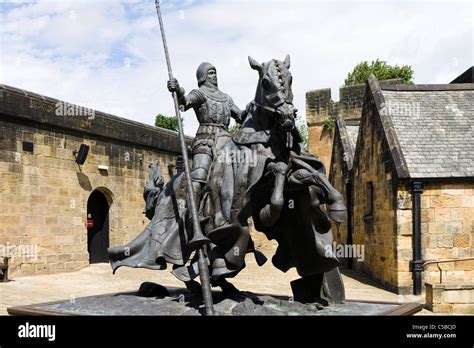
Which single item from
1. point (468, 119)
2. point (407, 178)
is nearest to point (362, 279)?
point (407, 178)

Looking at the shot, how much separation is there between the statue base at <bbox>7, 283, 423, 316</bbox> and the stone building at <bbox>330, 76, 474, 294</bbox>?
23.4 feet

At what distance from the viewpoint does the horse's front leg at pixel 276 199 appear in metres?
5.63

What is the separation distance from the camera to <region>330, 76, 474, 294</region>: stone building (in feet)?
43.7

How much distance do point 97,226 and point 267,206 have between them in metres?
13.6

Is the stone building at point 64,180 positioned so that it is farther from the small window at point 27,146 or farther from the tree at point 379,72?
the tree at point 379,72

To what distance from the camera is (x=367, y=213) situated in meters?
16.6

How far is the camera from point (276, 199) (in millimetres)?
5625

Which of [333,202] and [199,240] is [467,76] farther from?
[199,240]

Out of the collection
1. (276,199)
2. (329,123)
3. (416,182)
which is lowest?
(276,199)

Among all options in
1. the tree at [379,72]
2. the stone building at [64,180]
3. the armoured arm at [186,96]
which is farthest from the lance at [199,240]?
the tree at [379,72]

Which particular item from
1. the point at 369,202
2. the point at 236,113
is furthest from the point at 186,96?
the point at 369,202

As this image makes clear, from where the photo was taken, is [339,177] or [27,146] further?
Result: [339,177]
